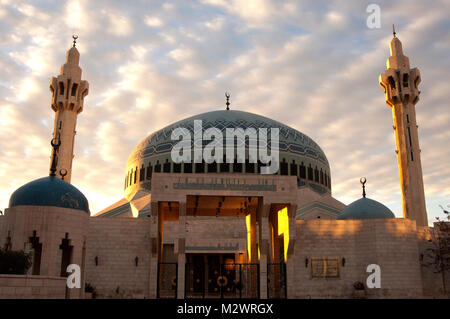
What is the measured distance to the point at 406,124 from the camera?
36.4 m

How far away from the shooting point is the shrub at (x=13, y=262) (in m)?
14.9

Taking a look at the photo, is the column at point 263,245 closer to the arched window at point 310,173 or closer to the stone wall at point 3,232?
the stone wall at point 3,232

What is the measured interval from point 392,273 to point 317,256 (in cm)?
419

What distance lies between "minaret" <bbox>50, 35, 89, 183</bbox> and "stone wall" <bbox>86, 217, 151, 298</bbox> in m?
11.7

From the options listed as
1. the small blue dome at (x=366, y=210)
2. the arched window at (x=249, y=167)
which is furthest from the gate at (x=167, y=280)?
the arched window at (x=249, y=167)

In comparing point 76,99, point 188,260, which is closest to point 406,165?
point 188,260

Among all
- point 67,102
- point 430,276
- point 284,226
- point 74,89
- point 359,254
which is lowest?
point 430,276

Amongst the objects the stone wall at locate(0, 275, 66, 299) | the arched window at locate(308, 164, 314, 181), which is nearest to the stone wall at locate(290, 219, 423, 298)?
the stone wall at locate(0, 275, 66, 299)

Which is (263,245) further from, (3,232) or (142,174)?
(142,174)

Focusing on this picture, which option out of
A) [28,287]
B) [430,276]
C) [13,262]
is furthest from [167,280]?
[28,287]

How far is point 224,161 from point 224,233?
8.06 meters

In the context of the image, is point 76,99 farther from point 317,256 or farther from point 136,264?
point 317,256

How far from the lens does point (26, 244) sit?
16359 millimetres

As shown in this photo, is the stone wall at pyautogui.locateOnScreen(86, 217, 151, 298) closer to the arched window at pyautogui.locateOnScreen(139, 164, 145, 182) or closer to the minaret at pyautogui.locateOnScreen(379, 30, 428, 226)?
the arched window at pyautogui.locateOnScreen(139, 164, 145, 182)
